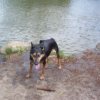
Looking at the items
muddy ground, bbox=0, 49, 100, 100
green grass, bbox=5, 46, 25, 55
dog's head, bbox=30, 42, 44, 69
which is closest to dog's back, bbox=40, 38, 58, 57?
dog's head, bbox=30, 42, 44, 69

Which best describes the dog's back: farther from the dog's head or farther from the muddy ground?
the muddy ground

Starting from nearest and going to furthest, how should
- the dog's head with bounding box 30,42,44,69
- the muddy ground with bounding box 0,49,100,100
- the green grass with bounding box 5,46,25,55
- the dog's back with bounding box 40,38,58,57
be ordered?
the muddy ground with bounding box 0,49,100,100 < the dog's head with bounding box 30,42,44,69 < the dog's back with bounding box 40,38,58,57 < the green grass with bounding box 5,46,25,55

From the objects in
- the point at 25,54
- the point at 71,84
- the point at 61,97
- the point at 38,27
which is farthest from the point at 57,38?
the point at 61,97

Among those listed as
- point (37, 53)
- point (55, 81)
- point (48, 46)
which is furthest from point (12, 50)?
point (55, 81)

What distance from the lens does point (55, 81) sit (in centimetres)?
468

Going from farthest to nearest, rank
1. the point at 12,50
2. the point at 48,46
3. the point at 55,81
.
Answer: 1. the point at 12,50
2. the point at 48,46
3. the point at 55,81

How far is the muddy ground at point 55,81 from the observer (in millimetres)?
3912

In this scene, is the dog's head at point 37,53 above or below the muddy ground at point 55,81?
above

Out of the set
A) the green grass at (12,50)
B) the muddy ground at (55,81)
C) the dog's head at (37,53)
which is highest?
the dog's head at (37,53)

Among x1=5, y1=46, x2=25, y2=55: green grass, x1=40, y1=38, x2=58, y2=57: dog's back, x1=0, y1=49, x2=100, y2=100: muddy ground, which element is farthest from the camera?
x1=5, y1=46, x2=25, y2=55: green grass

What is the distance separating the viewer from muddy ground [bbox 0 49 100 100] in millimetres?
3912

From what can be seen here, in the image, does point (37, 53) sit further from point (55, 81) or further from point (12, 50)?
point (12, 50)

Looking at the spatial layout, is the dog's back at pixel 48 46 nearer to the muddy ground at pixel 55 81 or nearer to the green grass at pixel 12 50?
the muddy ground at pixel 55 81

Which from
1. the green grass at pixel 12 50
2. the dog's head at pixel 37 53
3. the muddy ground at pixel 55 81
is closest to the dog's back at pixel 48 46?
the dog's head at pixel 37 53
